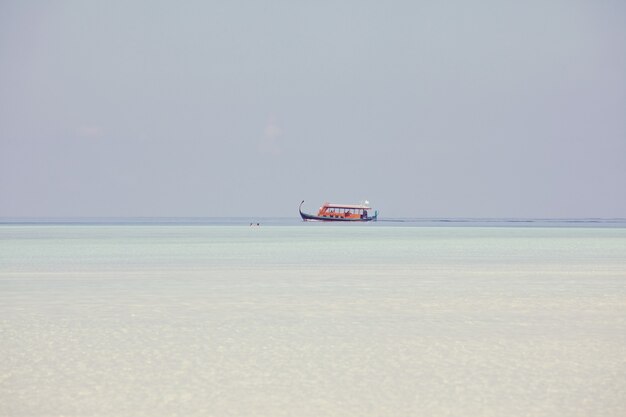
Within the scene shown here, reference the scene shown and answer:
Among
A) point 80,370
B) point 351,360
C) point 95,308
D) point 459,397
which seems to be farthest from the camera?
point 95,308

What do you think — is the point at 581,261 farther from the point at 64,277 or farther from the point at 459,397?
the point at 459,397

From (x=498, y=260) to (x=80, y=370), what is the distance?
21686 mm

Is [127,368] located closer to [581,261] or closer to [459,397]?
[459,397]

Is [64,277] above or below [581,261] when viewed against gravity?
below

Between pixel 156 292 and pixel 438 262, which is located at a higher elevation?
pixel 438 262

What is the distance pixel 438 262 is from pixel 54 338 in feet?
58.5

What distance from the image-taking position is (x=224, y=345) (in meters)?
10.5

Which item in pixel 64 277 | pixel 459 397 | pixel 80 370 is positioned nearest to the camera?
pixel 459 397

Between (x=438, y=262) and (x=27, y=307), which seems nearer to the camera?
(x=27, y=307)

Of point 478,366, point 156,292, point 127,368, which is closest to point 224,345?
point 127,368

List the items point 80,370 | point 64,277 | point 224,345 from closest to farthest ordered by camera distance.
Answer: point 80,370 → point 224,345 → point 64,277

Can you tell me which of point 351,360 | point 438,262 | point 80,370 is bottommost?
point 80,370

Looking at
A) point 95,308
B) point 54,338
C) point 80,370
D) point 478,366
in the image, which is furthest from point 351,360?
point 95,308

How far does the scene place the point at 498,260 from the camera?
2877cm
